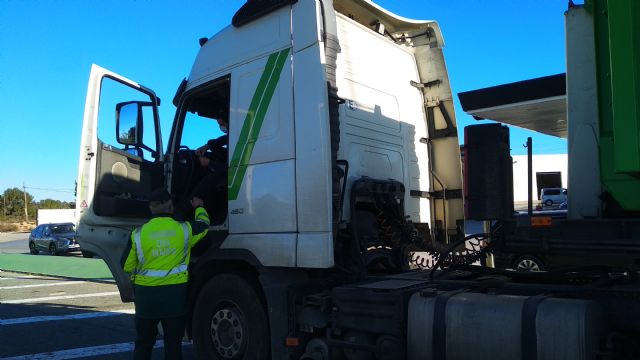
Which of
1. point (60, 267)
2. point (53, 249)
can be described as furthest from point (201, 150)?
point (53, 249)

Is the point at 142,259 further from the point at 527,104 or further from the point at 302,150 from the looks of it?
the point at 527,104

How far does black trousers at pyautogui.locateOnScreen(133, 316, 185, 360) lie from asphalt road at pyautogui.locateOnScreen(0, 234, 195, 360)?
79.3 inches

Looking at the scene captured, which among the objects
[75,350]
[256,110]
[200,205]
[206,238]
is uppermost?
[256,110]

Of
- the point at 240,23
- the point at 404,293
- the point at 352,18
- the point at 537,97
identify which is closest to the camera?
the point at 404,293

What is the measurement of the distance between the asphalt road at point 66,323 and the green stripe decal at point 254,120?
3.10 meters

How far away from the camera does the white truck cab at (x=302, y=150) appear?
3.95m

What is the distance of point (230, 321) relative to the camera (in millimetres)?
4547

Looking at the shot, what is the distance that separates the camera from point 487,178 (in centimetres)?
361

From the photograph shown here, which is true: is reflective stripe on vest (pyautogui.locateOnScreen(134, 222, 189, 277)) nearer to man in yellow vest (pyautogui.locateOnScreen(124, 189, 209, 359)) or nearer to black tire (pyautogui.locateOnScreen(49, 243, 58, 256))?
man in yellow vest (pyautogui.locateOnScreen(124, 189, 209, 359))

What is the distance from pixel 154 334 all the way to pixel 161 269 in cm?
62

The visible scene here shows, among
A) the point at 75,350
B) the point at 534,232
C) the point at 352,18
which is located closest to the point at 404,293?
the point at 534,232

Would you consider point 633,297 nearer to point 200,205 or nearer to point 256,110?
point 256,110

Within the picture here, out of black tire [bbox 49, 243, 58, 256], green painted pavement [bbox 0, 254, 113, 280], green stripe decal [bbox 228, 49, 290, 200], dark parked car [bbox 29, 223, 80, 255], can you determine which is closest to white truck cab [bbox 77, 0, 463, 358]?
green stripe decal [bbox 228, 49, 290, 200]

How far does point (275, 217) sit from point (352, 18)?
6.82ft
